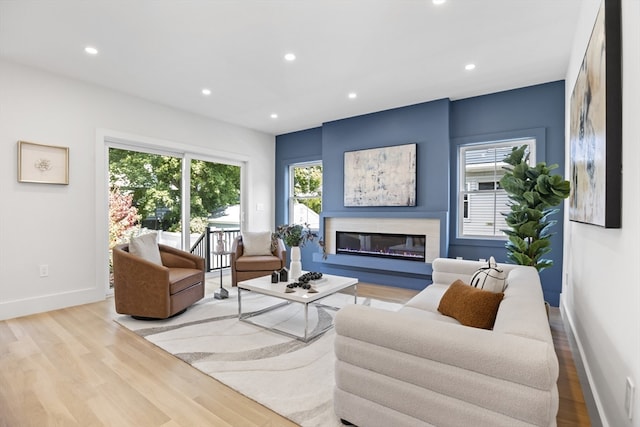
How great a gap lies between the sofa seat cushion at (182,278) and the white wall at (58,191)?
122 centimetres

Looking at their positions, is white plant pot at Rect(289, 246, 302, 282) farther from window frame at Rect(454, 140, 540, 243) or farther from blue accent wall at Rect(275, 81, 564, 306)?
window frame at Rect(454, 140, 540, 243)

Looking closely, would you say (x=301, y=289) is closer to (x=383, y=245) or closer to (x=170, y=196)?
(x=383, y=245)

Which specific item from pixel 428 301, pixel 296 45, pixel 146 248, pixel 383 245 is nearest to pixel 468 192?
pixel 383 245

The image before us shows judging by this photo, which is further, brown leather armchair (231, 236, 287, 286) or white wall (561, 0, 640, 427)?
brown leather armchair (231, 236, 287, 286)

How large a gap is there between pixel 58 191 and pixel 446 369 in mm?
4380

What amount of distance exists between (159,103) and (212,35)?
218 centimetres

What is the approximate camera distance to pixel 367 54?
10.1 feet

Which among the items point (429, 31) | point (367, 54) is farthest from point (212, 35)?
point (429, 31)

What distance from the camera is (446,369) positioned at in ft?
4.07

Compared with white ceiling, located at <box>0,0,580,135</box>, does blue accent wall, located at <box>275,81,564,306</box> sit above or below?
below

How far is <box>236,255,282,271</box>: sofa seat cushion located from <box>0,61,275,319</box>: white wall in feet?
5.59

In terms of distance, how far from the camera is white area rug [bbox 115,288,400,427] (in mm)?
1839

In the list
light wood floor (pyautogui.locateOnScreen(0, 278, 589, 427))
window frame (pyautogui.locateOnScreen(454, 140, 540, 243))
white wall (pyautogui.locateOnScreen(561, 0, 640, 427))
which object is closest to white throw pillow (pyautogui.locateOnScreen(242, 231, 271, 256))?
light wood floor (pyautogui.locateOnScreen(0, 278, 589, 427))

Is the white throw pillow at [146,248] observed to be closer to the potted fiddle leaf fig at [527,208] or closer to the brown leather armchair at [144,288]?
the brown leather armchair at [144,288]
